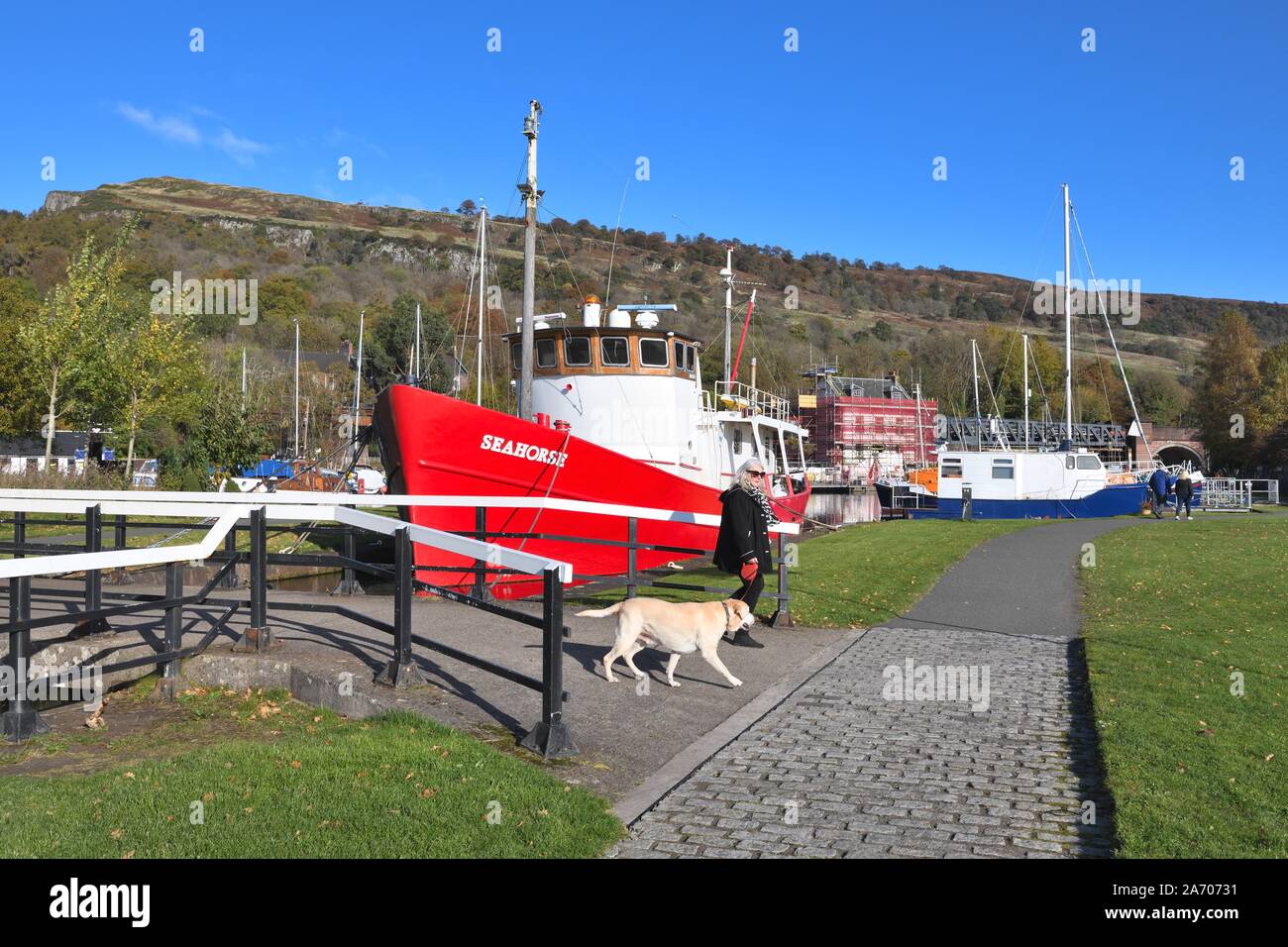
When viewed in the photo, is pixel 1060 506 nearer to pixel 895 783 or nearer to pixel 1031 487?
pixel 1031 487

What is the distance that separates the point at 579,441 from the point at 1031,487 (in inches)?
1107

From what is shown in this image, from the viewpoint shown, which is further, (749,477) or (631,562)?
(631,562)

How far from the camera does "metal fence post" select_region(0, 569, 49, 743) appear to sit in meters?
5.76

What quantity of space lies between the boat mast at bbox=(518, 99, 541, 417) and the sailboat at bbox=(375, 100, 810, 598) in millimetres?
23

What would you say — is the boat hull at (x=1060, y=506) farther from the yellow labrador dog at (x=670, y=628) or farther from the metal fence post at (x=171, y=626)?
the metal fence post at (x=171, y=626)

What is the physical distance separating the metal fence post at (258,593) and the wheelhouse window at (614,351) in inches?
434

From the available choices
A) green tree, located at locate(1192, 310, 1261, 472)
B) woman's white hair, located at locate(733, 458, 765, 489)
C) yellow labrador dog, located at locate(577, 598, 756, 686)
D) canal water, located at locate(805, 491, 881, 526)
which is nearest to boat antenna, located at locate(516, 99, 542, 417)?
woman's white hair, located at locate(733, 458, 765, 489)

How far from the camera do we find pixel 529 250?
53.8 feet

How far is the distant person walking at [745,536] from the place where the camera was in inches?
346

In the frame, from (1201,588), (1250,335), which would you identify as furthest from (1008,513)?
(1250,335)

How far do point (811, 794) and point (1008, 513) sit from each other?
3458 cm

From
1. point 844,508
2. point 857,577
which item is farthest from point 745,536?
point 844,508
